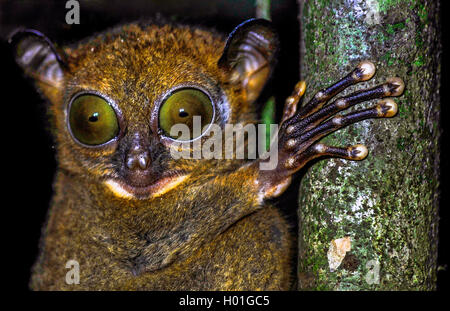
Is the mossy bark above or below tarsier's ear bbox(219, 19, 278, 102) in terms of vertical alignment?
below

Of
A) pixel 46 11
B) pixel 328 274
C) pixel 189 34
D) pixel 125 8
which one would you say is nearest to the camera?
pixel 328 274

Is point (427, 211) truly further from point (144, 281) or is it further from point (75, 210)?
point (75, 210)

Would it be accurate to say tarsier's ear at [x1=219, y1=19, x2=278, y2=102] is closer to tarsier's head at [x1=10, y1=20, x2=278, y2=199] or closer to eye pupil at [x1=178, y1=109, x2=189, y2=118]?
tarsier's head at [x1=10, y1=20, x2=278, y2=199]

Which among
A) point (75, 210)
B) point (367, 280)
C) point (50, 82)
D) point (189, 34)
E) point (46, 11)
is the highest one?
point (46, 11)

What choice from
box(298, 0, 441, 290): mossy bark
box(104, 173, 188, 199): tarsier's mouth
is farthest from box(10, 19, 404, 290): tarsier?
box(298, 0, 441, 290): mossy bark

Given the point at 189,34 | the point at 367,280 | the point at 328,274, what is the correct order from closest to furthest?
the point at 367,280 < the point at 328,274 < the point at 189,34

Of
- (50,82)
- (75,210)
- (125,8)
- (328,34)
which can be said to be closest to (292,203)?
(328,34)
